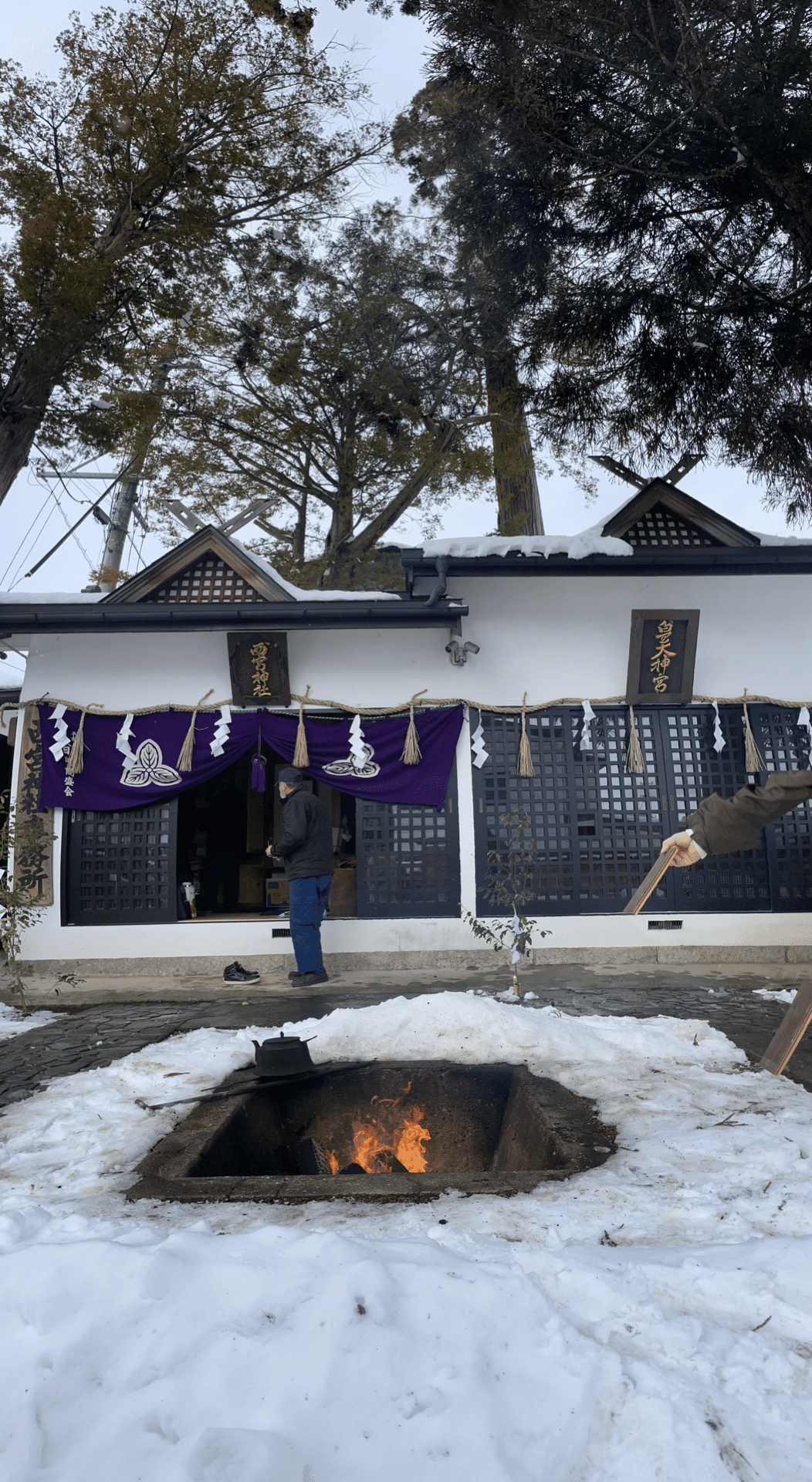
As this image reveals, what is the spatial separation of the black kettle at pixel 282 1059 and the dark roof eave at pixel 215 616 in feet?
Answer: 17.3

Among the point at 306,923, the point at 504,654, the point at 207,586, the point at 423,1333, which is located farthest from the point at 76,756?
the point at 423,1333

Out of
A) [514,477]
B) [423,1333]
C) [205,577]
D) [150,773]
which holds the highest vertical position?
[514,477]

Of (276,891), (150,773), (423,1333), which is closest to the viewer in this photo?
(423,1333)

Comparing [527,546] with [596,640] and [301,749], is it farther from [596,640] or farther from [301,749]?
[301,749]

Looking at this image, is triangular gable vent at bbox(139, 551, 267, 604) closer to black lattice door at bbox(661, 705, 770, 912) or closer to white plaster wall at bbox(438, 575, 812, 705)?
white plaster wall at bbox(438, 575, 812, 705)

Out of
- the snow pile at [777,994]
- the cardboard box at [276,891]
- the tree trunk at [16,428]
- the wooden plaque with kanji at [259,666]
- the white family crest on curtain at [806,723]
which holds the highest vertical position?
the tree trunk at [16,428]

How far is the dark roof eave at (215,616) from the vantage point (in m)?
8.59

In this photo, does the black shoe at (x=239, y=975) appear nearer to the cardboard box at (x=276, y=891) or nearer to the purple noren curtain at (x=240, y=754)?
the purple noren curtain at (x=240, y=754)

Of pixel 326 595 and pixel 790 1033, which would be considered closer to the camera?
pixel 790 1033

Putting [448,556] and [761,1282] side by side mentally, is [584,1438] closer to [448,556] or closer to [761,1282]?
[761,1282]

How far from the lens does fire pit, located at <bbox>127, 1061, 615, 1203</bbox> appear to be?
3570 mm

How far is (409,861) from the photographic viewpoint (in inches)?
348

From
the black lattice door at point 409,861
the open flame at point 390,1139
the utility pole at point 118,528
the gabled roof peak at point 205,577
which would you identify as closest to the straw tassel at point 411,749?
the black lattice door at point 409,861

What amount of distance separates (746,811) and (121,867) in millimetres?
7131
